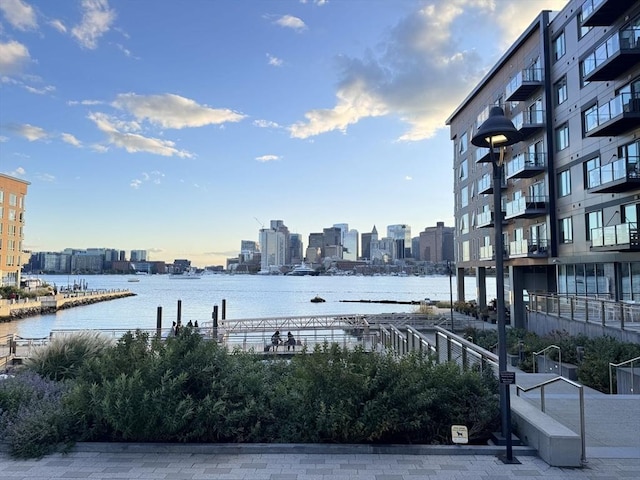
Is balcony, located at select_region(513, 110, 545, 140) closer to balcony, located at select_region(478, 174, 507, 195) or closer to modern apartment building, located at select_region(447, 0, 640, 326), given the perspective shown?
modern apartment building, located at select_region(447, 0, 640, 326)

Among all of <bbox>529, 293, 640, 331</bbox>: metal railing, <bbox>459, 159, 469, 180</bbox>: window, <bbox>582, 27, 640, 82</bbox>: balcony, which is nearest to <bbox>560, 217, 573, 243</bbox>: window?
<bbox>529, 293, 640, 331</bbox>: metal railing

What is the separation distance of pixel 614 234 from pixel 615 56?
779cm

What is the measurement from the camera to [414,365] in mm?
6977

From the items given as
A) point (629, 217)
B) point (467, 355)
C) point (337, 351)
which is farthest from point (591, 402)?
point (629, 217)

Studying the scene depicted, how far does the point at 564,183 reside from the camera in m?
26.9

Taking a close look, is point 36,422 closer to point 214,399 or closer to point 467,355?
point 214,399

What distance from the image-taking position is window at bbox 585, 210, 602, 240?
23438mm

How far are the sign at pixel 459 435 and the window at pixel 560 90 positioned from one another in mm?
26181

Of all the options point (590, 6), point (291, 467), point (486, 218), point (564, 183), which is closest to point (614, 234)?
point (564, 183)

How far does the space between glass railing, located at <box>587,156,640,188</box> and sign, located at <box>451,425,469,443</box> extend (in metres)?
18.3

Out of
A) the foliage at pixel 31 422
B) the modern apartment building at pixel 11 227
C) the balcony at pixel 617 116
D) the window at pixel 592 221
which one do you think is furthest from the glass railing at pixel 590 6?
the modern apartment building at pixel 11 227

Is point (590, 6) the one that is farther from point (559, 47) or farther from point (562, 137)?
point (562, 137)

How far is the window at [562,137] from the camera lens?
1043 inches

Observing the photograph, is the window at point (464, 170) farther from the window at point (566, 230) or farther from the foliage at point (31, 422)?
the foliage at point (31, 422)
